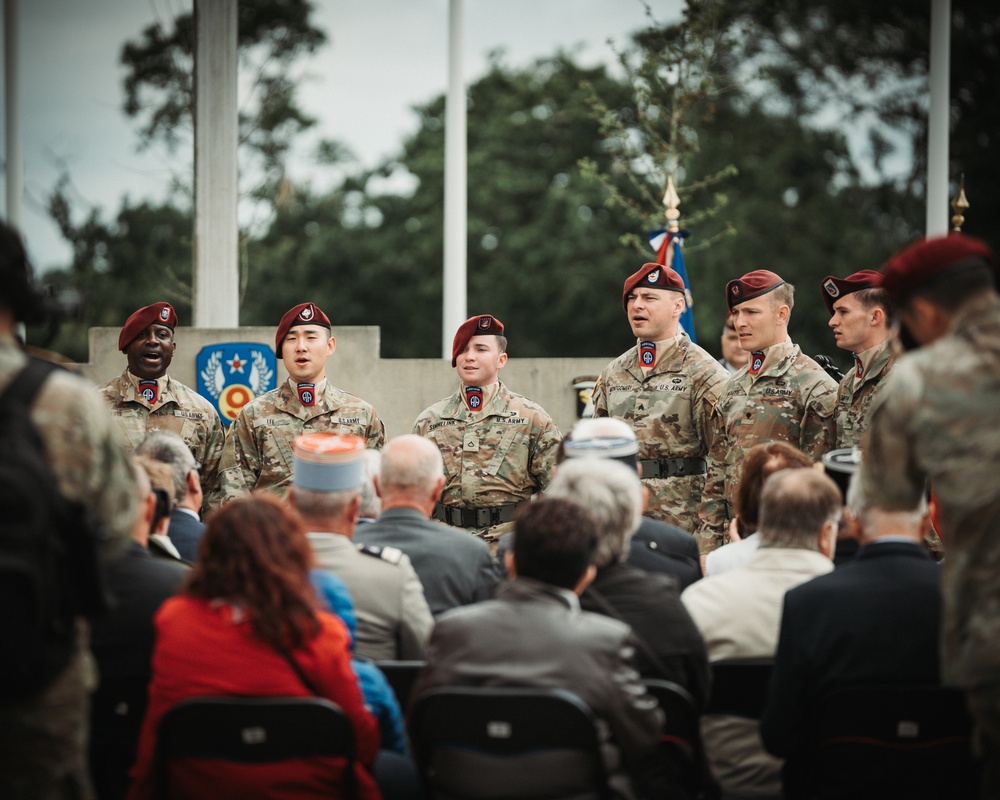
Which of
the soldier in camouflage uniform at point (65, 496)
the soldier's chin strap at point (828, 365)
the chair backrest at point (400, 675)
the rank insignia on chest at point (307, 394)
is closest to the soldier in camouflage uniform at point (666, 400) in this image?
the soldier's chin strap at point (828, 365)

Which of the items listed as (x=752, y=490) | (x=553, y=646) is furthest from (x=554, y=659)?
(x=752, y=490)

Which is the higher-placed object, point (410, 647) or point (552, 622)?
point (552, 622)

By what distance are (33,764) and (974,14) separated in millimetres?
22500

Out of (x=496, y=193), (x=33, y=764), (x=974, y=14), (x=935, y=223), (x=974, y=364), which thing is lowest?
(x=33, y=764)

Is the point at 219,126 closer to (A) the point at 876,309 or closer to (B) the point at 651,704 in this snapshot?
(A) the point at 876,309

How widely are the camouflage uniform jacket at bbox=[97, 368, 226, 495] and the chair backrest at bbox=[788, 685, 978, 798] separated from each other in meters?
4.46

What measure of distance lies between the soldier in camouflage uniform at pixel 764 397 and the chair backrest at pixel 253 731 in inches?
142

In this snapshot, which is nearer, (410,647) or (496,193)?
(410,647)

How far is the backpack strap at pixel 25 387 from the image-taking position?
2480mm

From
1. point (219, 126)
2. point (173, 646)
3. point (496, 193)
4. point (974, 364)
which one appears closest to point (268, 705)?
point (173, 646)

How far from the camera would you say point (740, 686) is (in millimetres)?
3406

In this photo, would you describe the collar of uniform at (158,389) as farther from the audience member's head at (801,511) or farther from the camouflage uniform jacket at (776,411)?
the audience member's head at (801,511)

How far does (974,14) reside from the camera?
69.5 feet

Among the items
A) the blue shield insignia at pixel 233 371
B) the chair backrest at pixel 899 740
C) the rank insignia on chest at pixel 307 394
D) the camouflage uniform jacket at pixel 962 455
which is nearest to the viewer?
the camouflage uniform jacket at pixel 962 455
